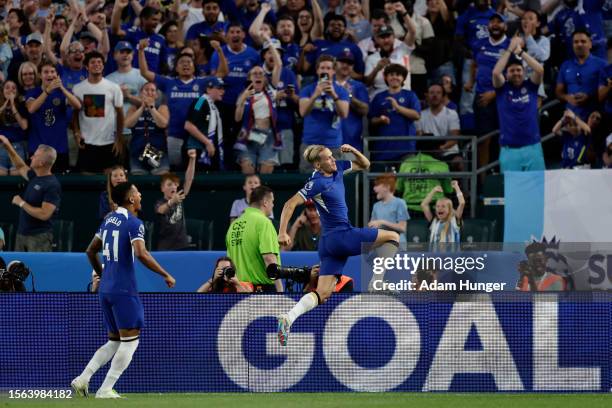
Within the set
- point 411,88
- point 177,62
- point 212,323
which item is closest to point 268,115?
point 177,62

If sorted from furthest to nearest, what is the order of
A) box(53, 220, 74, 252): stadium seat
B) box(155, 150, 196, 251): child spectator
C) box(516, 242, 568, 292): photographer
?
box(53, 220, 74, 252): stadium seat < box(155, 150, 196, 251): child spectator < box(516, 242, 568, 292): photographer

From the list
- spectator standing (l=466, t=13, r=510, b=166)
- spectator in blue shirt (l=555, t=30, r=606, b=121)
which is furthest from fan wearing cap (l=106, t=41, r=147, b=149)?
spectator in blue shirt (l=555, t=30, r=606, b=121)

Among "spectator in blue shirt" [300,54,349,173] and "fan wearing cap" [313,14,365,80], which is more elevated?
"fan wearing cap" [313,14,365,80]

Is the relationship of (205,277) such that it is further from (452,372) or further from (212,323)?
(452,372)

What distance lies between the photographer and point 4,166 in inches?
746

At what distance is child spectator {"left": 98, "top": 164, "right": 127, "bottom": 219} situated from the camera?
53.9ft

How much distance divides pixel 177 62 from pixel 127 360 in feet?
25.3

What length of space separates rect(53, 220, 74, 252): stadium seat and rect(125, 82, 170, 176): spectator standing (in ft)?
4.11

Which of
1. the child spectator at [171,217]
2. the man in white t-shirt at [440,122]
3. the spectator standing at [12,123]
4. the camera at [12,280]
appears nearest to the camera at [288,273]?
the camera at [12,280]

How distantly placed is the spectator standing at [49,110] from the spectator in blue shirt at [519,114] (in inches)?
242

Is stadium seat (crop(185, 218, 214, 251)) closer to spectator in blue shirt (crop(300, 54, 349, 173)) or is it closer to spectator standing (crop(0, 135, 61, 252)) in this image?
spectator in blue shirt (crop(300, 54, 349, 173))

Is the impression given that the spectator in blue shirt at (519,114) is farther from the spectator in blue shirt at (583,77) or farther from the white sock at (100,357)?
the white sock at (100,357)

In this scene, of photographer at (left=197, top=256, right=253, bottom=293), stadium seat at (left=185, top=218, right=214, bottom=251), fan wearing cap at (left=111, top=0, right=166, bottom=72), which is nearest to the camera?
photographer at (left=197, top=256, right=253, bottom=293)

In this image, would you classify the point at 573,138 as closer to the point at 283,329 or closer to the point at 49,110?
the point at 49,110
